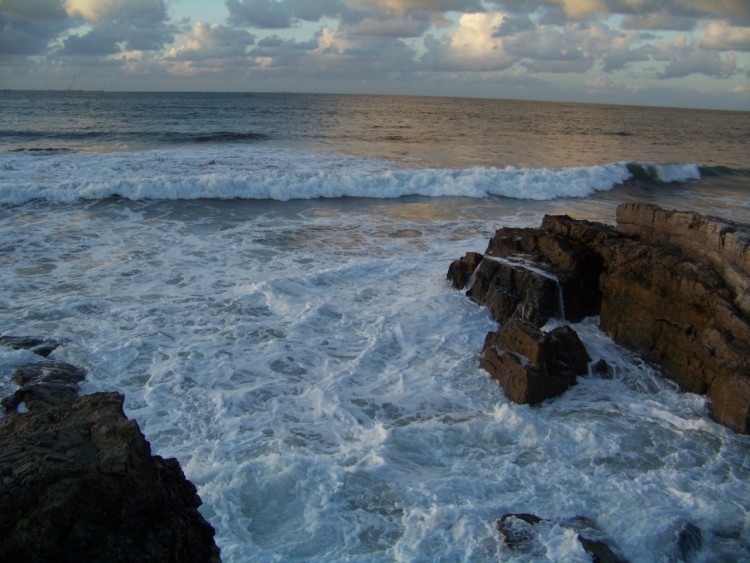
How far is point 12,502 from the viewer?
316cm

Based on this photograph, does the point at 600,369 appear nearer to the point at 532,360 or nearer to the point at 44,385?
the point at 532,360

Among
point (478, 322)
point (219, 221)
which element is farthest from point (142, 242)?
point (478, 322)

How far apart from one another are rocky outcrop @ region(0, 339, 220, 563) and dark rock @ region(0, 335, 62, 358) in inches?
209

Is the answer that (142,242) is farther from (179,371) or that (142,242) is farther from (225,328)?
(179,371)

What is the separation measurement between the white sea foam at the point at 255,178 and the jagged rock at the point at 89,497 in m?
17.9

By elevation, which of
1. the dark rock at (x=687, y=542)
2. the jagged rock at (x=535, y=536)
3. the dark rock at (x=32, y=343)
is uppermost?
the dark rock at (x=32, y=343)

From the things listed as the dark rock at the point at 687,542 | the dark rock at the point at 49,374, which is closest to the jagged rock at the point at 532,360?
the dark rock at the point at 687,542

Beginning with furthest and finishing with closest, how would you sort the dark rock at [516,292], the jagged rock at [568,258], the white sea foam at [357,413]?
the jagged rock at [568,258] < the dark rock at [516,292] < the white sea foam at [357,413]

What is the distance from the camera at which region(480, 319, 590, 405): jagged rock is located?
7965 mm

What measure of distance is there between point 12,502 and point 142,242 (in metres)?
12.5

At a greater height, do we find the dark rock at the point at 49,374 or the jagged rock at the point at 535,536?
the dark rock at the point at 49,374

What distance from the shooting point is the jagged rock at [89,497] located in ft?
10.3

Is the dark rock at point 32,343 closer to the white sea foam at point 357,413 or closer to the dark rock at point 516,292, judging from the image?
the white sea foam at point 357,413

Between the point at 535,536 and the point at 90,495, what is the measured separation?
385cm
